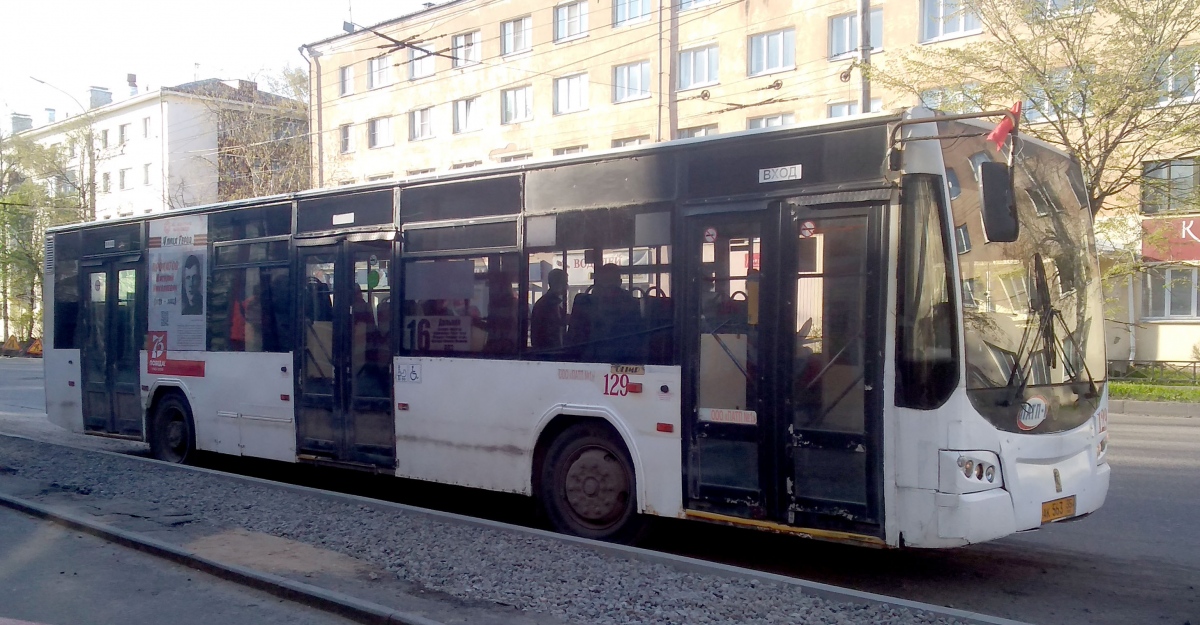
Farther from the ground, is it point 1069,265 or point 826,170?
point 826,170

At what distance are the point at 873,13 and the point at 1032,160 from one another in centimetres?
2529

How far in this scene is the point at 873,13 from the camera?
3017cm

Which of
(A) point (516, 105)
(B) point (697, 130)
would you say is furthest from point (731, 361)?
(A) point (516, 105)

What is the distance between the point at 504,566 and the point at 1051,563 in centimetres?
385

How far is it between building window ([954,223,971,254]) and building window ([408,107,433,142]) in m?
39.1

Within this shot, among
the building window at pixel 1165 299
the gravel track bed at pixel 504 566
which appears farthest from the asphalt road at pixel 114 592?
the building window at pixel 1165 299

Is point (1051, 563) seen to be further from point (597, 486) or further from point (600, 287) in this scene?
point (600, 287)

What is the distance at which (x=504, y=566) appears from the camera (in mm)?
6395

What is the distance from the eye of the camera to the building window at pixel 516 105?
39344 mm

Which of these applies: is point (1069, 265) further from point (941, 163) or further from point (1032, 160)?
point (941, 163)

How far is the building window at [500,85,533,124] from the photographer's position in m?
39.3

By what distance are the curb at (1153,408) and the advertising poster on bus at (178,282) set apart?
16.8 m

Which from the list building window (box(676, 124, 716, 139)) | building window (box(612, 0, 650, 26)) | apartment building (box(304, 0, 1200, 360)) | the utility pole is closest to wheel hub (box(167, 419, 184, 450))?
the utility pole

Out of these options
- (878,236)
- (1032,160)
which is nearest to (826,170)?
(878,236)
